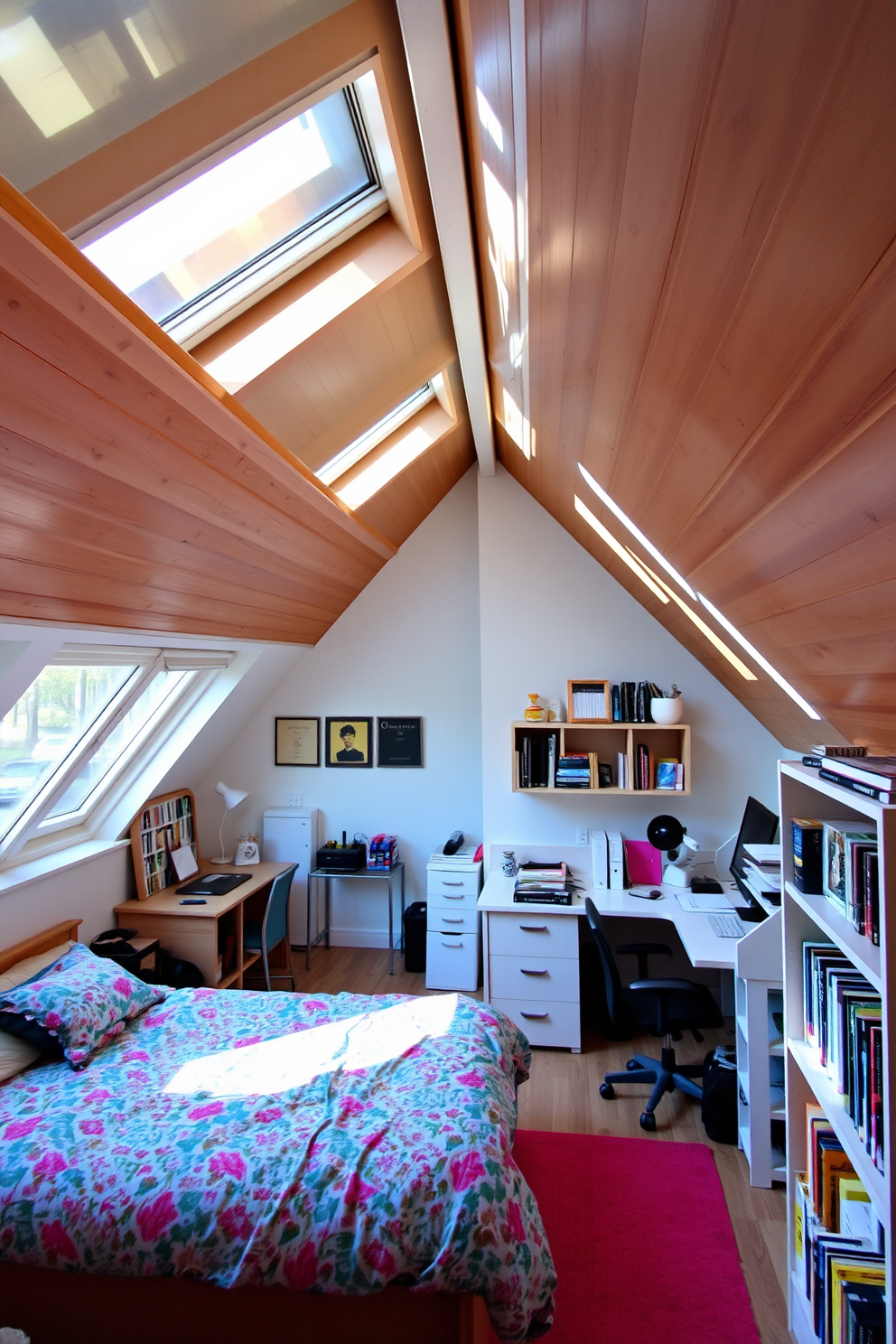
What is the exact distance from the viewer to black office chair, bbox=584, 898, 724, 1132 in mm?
3064

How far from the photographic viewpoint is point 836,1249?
180 cm

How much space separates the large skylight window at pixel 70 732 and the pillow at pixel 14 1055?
98 centimetres

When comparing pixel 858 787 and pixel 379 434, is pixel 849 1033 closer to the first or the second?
pixel 858 787

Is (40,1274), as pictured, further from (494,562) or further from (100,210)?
(494,562)

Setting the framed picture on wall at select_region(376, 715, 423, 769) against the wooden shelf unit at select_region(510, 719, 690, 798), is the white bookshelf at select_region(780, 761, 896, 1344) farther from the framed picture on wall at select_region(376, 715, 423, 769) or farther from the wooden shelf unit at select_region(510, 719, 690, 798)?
the framed picture on wall at select_region(376, 715, 423, 769)

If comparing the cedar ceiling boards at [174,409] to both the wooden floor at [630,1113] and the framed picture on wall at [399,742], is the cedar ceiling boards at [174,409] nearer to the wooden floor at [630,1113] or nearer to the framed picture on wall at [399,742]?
the framed picture on wall at [399,742]

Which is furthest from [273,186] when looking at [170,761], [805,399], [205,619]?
[170,761]

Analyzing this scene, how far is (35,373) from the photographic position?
53.6 inches

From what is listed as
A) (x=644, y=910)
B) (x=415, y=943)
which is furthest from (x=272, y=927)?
(x=644, y=910)

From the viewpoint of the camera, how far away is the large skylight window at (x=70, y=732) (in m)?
3.18

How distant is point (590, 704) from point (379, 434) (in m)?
1.84

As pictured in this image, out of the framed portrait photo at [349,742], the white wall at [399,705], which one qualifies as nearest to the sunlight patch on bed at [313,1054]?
the white wall at [399,705]

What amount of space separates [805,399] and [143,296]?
1490 mm

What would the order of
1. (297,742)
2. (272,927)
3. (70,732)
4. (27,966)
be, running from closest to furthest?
(27,966) → (70,732) → (272,927) → (297,742)
